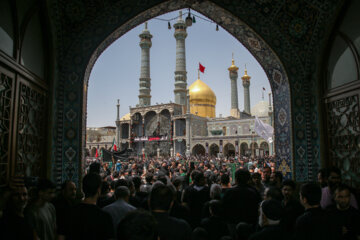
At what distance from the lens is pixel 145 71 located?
44.2 meters

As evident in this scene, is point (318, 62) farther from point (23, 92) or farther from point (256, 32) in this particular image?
point (23, 92)

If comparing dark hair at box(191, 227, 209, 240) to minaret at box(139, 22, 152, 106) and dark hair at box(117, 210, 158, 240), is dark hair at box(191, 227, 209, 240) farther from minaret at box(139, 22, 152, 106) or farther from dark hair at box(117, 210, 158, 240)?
minaret at box(139, 22, 152, 106)

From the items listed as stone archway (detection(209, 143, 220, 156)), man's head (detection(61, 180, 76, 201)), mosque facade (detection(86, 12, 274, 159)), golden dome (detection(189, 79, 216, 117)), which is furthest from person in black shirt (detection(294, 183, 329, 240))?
golden dome (detection(189, 79, 216, 117))

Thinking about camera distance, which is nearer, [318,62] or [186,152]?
[318,62]

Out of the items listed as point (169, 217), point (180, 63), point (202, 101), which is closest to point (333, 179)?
point (169, 217)

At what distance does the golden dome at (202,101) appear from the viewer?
154 ft

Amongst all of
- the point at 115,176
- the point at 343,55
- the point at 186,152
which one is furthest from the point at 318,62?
the point at 186,152

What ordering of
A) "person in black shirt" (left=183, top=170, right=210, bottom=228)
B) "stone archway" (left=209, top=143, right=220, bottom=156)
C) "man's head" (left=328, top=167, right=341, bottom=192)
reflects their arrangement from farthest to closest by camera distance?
1. "stone archway" (left=209, top=143, right=220, bottom=156)
2. "man's head" (left=328, top=167, right=341, bottom=192)
3. "person in black shirt" (left=183, top=170, right=210, bottom=228)

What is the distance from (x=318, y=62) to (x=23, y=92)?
6533 millimetres

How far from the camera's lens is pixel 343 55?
6.52m

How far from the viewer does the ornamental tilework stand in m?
6.66

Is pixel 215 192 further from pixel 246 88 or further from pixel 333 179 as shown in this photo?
pixel 246 88

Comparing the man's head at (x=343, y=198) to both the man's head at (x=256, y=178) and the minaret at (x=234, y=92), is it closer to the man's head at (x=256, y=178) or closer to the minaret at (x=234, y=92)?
the man's head at (x=256, y=178)

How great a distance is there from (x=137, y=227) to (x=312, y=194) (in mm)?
1822
